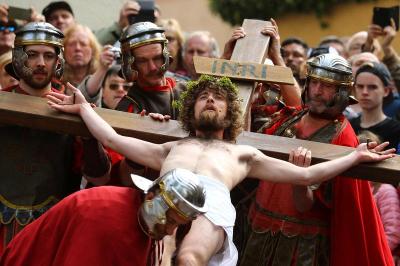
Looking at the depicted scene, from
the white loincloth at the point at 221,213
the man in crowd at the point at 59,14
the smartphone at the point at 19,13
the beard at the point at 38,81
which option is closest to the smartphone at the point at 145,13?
the smartphone at the point at 19,13

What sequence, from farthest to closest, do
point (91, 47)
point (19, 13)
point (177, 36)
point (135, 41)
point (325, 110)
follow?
point (177, 36) < point (91, 47) < point (19, 13) < point (135, 41) < point (325, 110)

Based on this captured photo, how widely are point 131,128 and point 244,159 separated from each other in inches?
29.2

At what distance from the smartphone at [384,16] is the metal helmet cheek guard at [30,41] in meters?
3.86

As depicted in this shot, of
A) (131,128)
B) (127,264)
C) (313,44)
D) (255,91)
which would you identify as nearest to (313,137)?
(255,91)

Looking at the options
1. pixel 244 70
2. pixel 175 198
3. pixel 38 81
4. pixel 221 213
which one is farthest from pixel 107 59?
pixel 175 198

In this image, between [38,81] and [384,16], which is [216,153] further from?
[384,16]

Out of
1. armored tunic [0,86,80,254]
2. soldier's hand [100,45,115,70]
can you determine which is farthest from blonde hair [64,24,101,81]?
armored tunic [0,86,80,254]

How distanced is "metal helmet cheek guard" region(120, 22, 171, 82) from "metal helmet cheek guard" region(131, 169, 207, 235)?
6.50ft

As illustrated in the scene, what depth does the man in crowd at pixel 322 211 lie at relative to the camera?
7.92 m

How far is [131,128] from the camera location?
768 centimetres

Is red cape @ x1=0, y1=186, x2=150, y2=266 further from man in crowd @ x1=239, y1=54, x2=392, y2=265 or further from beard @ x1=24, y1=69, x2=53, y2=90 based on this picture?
man in crowd @ x1=239, y1=54, x2=392, y2=265

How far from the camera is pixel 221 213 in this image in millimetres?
7129

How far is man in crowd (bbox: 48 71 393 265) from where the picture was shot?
7.19m

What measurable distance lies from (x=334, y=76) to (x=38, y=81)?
189 centimetres
